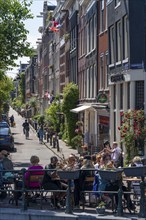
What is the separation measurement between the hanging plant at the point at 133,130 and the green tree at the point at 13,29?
961 centimetres

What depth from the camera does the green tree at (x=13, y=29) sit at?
33875 mm

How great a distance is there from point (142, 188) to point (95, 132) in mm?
27408

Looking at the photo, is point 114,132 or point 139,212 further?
point 114,132

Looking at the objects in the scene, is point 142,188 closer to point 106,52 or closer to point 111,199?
point 111,199

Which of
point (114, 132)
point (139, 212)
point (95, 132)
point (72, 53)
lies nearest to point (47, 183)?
point (139, 212)

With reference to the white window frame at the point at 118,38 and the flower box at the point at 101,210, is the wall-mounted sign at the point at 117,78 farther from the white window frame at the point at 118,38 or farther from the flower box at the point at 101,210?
the flower box at the point at 101,210

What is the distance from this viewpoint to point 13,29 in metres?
34.0

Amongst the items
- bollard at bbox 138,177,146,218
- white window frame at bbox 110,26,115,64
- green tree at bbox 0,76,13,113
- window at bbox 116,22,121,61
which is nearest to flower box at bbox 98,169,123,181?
bollard at bbox 138,177,146,218

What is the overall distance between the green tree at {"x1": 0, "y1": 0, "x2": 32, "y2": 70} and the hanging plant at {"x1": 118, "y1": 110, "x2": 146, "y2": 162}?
31.5 feet

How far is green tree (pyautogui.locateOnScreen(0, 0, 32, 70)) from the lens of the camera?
3388 centimetres

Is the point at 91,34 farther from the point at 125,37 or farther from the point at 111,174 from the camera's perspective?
the point at 111,174

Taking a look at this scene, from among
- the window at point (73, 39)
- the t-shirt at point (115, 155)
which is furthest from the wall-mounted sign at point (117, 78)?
the window at point (73, 39)

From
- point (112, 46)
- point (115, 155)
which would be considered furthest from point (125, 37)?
point (115, 155)

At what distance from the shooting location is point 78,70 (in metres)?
51.5
